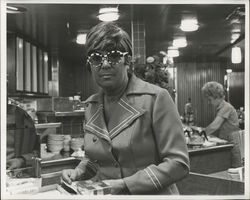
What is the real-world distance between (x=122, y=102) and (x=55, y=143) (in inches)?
104

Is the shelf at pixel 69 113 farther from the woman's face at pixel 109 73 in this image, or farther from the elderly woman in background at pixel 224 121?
the woman's face at pixel 109 73

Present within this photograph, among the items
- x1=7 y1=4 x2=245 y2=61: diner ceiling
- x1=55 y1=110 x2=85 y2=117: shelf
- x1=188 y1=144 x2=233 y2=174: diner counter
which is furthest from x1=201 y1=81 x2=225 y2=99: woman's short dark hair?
x1=55 y1=110 x2=85 y2=117: shelf

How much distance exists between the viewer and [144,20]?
16.5ft

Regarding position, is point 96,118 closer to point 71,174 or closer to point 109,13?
point 71,174

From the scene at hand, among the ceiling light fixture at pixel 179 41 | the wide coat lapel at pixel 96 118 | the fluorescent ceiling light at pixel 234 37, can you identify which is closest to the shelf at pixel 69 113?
the wide coat lapel at pixel 96 118

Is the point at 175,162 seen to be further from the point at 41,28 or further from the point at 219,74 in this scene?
the point at 219,74

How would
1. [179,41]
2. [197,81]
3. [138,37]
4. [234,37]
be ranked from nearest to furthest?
[138,37]
[234,37]
[179,41]
[197,81]

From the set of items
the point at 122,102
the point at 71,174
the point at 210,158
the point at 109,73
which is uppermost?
the point at 109,73

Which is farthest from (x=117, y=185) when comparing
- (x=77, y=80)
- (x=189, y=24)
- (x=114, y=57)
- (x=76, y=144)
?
(x=77, y=80)

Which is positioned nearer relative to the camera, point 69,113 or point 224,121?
point 224,121

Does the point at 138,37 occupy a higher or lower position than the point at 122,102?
higher

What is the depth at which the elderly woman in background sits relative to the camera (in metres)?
3.76

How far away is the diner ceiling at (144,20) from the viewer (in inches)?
170

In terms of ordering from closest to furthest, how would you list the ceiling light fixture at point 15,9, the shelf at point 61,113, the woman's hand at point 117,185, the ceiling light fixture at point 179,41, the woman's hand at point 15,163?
the woman's hand at point 117,185
the woman's hand at point 15,163
the shelf at point 61,113
the ceiling light fixture at point 15,9
the ceiling light fixture at point 179,41
